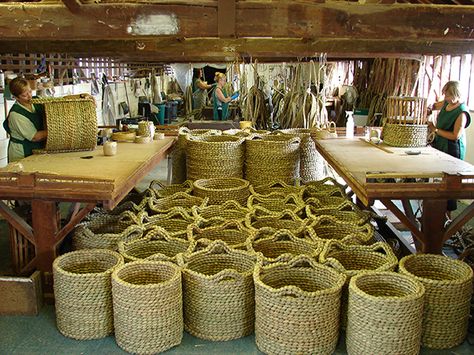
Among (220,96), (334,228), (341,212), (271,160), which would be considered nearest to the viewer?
(334,228)

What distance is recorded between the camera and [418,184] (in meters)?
3.61

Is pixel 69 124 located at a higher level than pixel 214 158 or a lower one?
higher

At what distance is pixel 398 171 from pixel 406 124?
1.54 metres

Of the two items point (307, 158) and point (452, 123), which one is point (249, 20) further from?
point (452, 123)

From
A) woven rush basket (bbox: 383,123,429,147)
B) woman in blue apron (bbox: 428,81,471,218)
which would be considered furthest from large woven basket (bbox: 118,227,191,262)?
woman in blue apron (bbox: 428,81,471,218)

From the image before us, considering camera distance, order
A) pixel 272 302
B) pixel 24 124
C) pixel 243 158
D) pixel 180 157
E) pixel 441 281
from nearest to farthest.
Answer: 1. pixel 272 302
2. pixel 441 281
3. pixel 24 124
4. pixel 243 158
5. pixel 180 157

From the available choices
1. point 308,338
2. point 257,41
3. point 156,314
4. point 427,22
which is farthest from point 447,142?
point 156,314

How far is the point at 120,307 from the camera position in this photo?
10.2 feet

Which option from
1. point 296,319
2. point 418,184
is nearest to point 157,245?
point 296,319

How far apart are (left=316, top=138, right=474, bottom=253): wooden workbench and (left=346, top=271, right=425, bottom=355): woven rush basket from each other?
73 centimetres

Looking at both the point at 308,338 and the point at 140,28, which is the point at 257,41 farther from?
the point at 308,338

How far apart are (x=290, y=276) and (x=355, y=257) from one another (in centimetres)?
59

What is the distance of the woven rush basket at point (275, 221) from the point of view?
4.30 m

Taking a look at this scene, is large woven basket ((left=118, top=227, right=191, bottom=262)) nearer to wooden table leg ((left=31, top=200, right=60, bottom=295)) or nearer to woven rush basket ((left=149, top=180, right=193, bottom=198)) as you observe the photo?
wooden table leg ((left=31, top=200, right=60, bottom=295))
